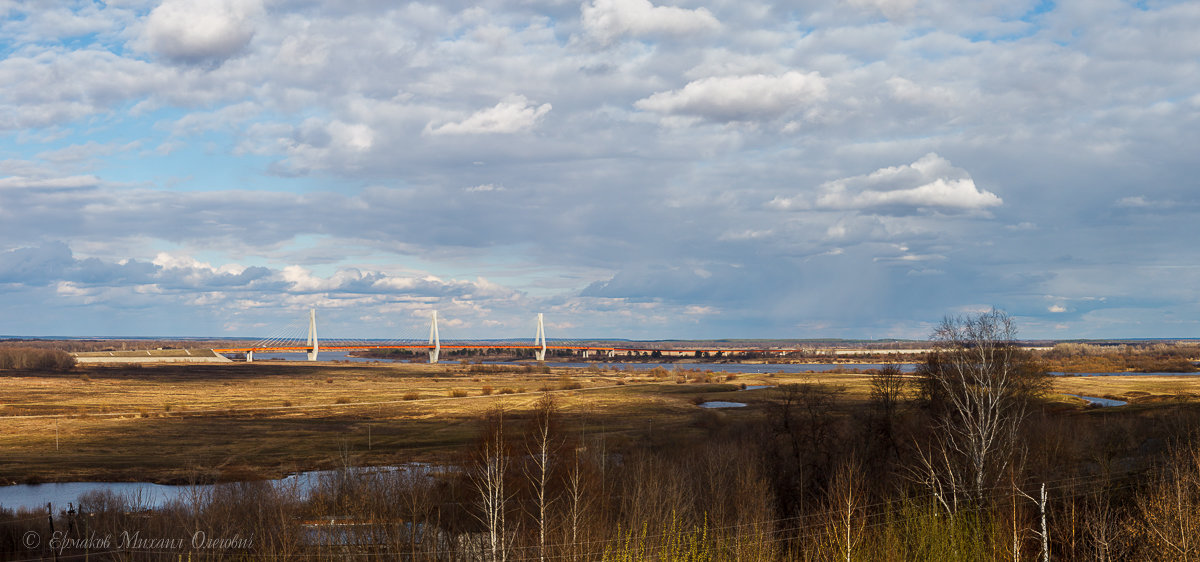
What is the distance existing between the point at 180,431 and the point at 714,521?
6850 centimetres

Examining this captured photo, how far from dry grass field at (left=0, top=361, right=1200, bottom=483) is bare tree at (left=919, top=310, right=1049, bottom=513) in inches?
1093

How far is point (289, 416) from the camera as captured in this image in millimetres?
98500

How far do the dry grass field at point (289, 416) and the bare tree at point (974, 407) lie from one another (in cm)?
2777

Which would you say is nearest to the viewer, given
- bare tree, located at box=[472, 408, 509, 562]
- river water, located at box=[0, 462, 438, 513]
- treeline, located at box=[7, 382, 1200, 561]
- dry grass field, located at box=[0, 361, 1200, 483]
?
treeline, located at box=[7, 382, 1200, 561]

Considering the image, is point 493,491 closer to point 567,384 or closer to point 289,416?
point 289,416

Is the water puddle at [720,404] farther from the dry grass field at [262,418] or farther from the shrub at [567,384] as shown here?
the shrub at [567,384]

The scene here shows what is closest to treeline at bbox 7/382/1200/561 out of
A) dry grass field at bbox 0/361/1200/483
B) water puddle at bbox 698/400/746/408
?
dry grass field at bbox 0/361/1200/483

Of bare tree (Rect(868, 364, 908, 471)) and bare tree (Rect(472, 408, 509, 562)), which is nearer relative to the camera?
bare tree (Rect(472, 408, 509, 562))

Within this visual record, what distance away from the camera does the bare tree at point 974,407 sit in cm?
2856

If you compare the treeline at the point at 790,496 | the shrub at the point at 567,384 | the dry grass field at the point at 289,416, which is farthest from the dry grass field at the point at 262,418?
the treeline at the point at 790,496

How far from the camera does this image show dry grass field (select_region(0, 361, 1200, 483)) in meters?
64.4

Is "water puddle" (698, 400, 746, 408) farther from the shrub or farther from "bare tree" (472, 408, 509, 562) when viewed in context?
"bare tree" (472, 408, 509, 562)

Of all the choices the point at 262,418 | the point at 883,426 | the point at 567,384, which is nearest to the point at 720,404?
the point at 567,384

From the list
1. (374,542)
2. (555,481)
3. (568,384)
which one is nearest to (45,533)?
(374,542)
